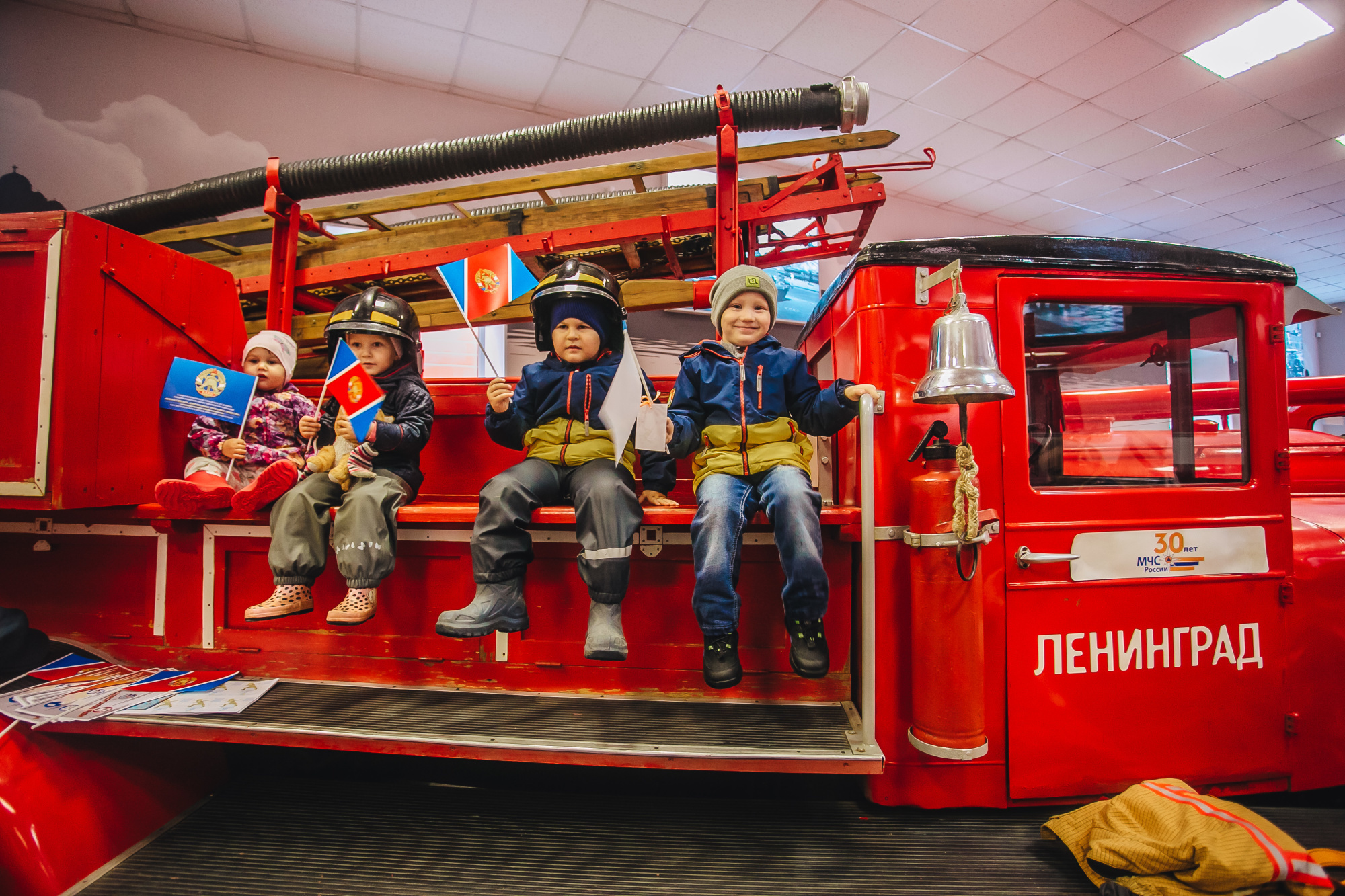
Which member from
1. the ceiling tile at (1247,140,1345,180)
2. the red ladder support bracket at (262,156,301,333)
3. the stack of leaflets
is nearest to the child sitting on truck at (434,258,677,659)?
the stack of leaflets

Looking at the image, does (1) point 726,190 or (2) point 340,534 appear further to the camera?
(1) point 726,190

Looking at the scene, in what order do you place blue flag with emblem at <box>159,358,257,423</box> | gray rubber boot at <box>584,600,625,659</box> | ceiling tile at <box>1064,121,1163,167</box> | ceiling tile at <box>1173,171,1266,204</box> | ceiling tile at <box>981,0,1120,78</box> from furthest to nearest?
ceiling tile at <box>1173,171,1266,204</box> → ceiling tile at <box>1064,121,1163,167</box> → ceiling tile at <box>981,0,1120,78</box> → blue flag with emblem at <box>159,358,257,423</box> → gray rubber boot at <box>584,600,625,659</box>

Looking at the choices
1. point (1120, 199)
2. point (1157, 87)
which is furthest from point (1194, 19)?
point (1120, 199)

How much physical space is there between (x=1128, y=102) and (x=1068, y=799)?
6438 mm

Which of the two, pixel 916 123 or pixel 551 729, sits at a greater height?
pixel 916 123

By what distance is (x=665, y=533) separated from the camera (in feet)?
6.05

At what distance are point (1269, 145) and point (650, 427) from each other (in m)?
8.41

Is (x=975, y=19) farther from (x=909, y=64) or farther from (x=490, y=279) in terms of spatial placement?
(x=490, y=279)

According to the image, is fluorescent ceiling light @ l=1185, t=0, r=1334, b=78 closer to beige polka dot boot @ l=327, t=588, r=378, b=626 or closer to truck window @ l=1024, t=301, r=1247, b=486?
truck window @ l=1024, t=301, r=1247, b=486

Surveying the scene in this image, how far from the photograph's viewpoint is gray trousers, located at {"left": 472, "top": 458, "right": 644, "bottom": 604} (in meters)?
1.66

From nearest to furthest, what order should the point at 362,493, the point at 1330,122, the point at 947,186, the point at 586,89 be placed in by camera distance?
the point at 362,493 → the point at 586,89 → the point at 1330,122 → the point at 947,186

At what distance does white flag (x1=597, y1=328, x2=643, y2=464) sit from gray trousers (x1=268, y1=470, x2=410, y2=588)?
880 millimetres

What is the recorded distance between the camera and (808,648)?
1.59 metres

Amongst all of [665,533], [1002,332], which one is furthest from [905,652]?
[1002,332]
